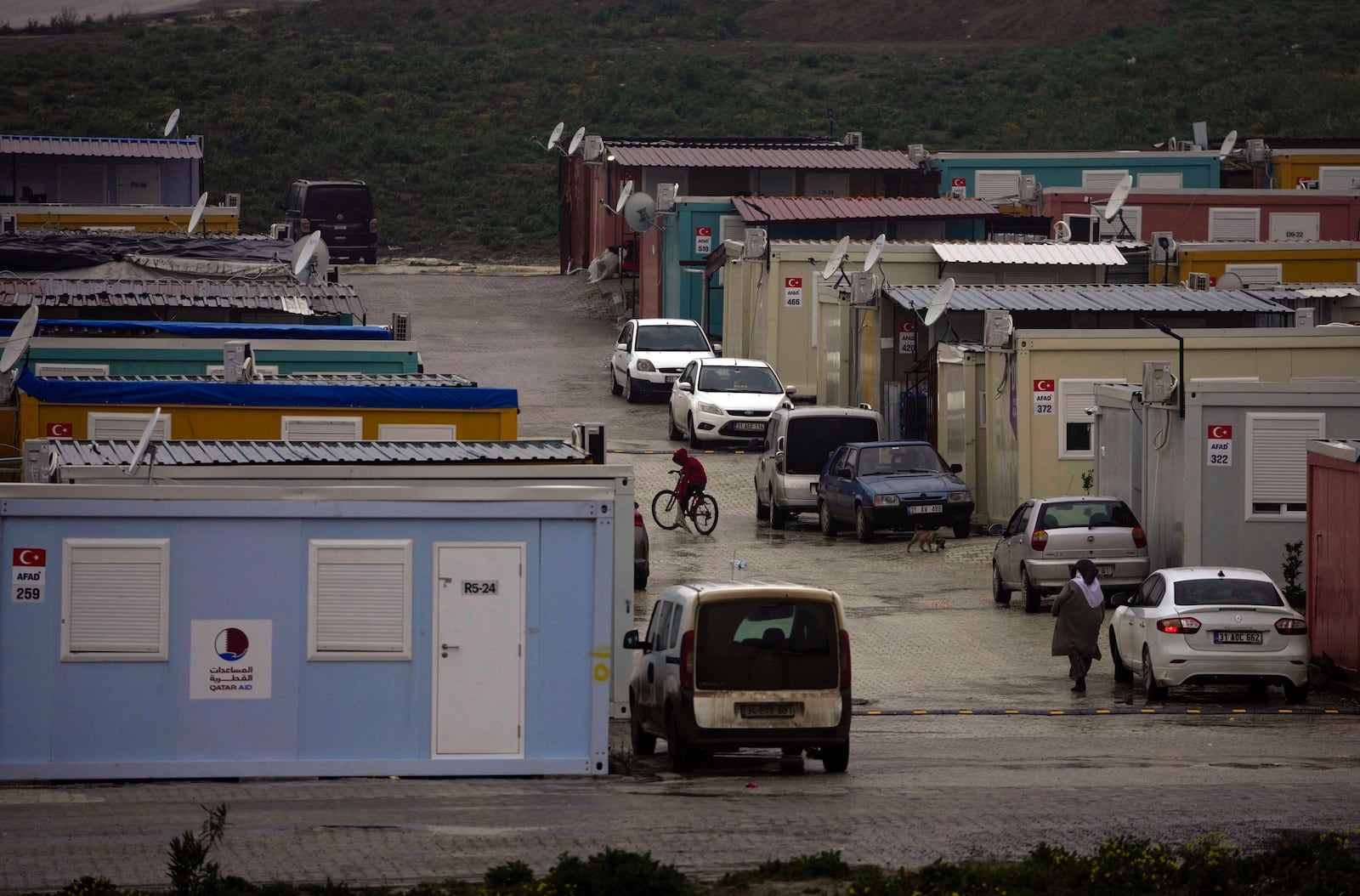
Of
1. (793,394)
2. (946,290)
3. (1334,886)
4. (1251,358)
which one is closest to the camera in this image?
(1334,886)

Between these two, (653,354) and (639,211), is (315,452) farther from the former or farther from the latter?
(639,211)

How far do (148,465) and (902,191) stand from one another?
3924 cm

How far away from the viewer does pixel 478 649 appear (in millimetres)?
14492

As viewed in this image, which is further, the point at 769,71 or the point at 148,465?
the point at 769,71

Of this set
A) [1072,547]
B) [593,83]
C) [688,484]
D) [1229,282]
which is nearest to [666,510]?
[688,484]

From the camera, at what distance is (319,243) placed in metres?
33.5

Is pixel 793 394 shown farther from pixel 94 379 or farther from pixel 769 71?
pixel 769 71

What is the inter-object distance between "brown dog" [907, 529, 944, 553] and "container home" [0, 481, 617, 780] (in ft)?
48.4

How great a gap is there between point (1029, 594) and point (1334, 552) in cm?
485

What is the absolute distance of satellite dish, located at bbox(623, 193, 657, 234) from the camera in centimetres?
4656

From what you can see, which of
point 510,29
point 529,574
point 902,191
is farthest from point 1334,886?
point 510,29

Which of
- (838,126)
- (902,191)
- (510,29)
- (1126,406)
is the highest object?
(510,29)

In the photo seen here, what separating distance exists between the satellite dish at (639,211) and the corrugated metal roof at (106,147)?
13005mm

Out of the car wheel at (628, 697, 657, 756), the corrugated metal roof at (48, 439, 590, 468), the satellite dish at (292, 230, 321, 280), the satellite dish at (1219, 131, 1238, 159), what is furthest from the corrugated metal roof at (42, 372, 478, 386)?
the satellite dish at (1219, 131, 1238, 159)
